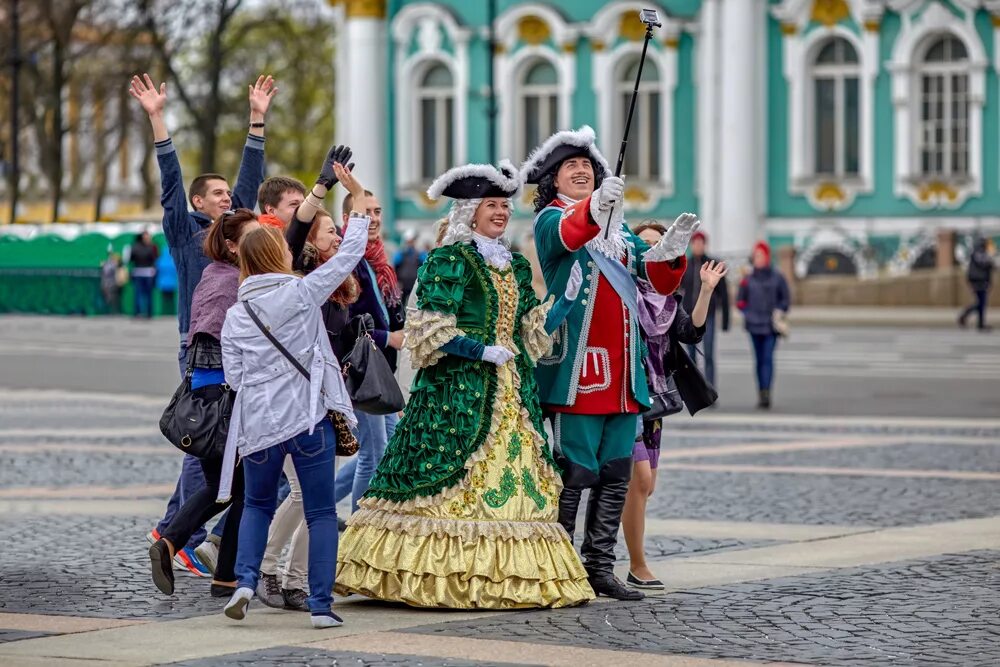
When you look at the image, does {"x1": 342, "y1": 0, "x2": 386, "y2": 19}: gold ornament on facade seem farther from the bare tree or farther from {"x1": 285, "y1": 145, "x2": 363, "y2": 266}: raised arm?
{"x1": 285, "y1": 145, "x2": 363, "y2": 266}: raised arm

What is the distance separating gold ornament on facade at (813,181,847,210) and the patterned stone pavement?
25100mm

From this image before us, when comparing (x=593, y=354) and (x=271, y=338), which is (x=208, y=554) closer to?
(x=271, y=338)

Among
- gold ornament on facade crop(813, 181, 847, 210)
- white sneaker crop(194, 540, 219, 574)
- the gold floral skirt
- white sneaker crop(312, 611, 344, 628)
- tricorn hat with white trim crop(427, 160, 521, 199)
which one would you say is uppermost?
gold ornament on facade crop(813, 181, 847, 210)

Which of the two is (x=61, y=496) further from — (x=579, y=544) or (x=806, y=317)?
(x=806, y=317)

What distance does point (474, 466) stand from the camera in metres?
8.69

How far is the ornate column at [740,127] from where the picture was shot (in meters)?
40.2

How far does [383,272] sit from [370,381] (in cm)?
168

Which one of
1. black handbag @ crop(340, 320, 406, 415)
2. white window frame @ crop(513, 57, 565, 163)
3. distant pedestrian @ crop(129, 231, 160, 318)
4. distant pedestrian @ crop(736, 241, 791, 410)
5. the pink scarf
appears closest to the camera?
black handbag @ crop(340, 320, 406, 415)

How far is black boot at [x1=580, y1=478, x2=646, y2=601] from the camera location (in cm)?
898

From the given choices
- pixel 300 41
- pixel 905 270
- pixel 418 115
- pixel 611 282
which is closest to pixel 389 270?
pixel 611 282

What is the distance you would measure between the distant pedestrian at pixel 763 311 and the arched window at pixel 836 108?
68.1 feet

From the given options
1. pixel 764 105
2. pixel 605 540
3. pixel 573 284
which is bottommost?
pixel 605 540

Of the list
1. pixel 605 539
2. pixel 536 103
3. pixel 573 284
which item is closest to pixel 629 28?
pixel 536 103

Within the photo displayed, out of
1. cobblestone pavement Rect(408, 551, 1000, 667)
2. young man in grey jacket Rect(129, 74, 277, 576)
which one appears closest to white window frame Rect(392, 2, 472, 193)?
young man in grey jacket Rect(129, 74, 277, 576)
